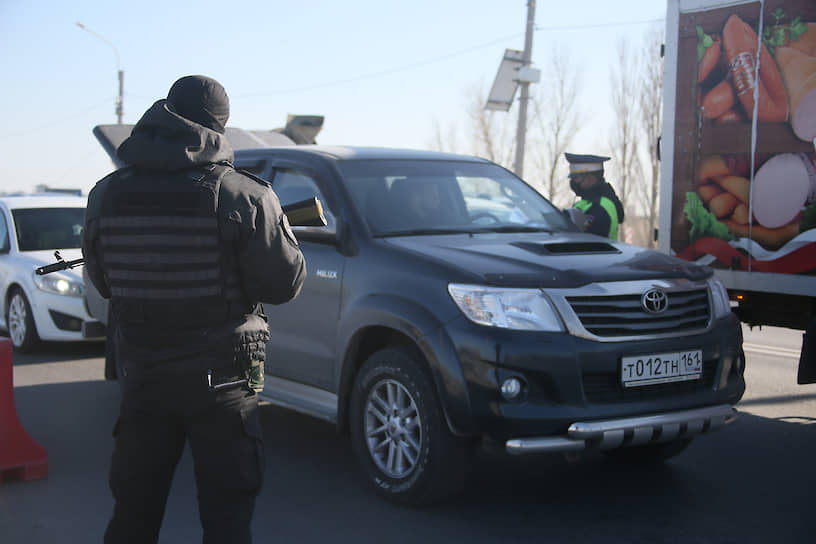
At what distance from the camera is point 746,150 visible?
6.39m

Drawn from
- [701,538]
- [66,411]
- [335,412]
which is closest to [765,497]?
[701,538]

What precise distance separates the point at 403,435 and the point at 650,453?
64.8 inches

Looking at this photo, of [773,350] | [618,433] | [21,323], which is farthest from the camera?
[773,350]

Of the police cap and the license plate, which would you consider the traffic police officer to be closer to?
the police cap

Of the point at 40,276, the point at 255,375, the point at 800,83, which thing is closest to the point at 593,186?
the point at 800,83

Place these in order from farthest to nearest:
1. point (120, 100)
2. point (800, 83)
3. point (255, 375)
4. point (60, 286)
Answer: point (120, 100) → point (60, 286) → point (800, 83) → point (255, 375)

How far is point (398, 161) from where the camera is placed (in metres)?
5.62

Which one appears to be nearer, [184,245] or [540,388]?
[184,245]

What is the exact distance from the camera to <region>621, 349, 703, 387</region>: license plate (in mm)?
4203

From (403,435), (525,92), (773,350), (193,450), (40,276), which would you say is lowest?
(773,350)

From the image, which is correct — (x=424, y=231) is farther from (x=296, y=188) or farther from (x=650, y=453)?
(x=650, y=453)

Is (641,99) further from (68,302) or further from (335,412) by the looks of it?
(335,412)

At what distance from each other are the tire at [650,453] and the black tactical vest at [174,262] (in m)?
3.06

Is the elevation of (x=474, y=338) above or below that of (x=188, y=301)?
below
